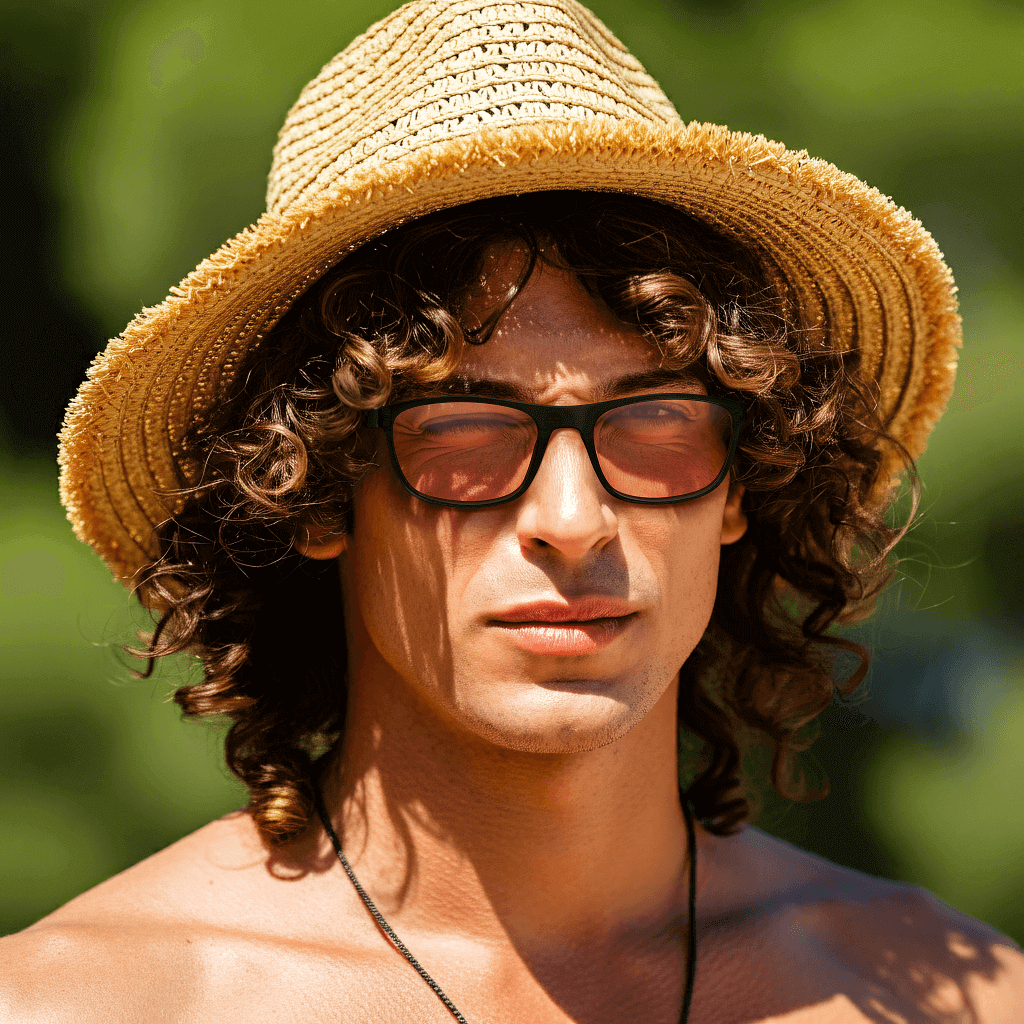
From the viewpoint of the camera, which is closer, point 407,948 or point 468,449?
point 468,449

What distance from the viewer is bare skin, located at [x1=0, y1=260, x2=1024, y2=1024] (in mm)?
1564

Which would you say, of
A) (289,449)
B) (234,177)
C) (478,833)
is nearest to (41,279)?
(234,177)

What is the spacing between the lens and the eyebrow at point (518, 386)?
1587 millimetres

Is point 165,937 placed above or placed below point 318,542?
below

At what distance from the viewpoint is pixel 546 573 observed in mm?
1542

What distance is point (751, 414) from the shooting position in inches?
71.8

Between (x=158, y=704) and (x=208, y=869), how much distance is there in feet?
4.19

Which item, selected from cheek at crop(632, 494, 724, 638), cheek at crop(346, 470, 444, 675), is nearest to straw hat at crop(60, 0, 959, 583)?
cheek at crop(346, 470, 444, 675)

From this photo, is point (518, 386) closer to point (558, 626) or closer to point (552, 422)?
point (552, 422)

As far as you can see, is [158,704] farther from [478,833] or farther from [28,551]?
[478,833]

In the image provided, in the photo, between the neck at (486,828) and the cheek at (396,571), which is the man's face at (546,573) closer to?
the cheek at (396,571)

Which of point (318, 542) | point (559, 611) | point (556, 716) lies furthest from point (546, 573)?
point (318, 542)

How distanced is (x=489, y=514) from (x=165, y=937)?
0.79 metres

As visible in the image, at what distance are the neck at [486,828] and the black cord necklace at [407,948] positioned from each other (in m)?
0.02
